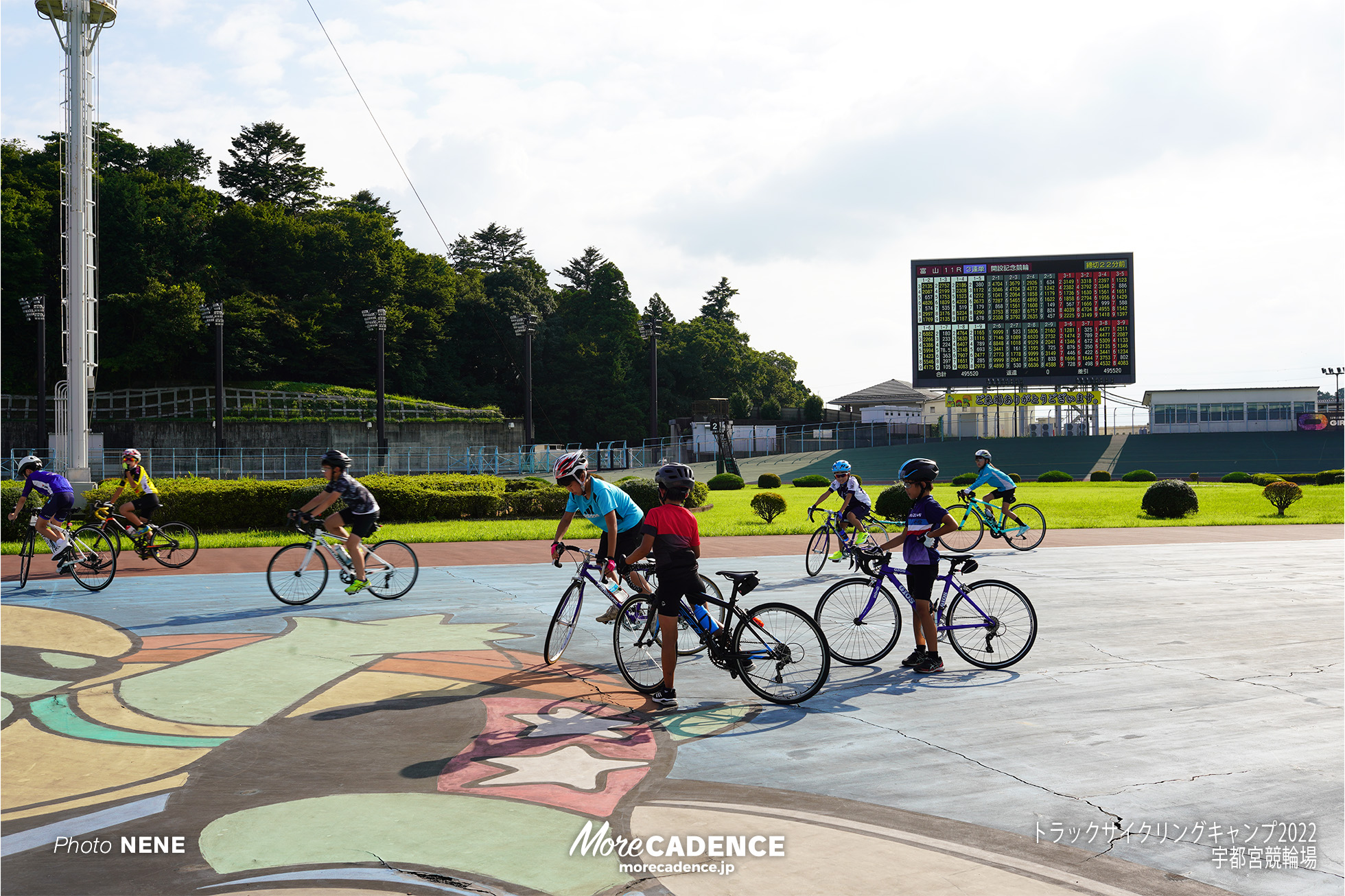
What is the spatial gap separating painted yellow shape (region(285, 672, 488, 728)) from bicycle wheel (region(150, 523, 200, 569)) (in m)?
9.00

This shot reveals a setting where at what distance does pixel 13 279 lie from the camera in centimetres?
5269

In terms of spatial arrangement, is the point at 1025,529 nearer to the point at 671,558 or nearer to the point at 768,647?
the point at 768,647

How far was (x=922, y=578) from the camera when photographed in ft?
25.7

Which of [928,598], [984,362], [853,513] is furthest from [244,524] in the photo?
[984,362]

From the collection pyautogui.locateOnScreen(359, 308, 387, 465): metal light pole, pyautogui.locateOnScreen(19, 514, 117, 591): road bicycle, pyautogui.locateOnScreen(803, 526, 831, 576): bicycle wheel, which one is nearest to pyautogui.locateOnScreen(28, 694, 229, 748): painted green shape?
pyautogui.locateOnScreen(19, 514, 117, 591): road bicycle

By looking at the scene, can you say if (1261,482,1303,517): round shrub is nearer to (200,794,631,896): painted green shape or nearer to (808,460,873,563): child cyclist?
(808,460,873,563): child cyclist

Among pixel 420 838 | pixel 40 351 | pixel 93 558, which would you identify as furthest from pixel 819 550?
pixel 40 351

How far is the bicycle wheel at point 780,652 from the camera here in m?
6.92

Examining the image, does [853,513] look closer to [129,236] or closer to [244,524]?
[244,524]

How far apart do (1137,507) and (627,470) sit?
79.6 ft

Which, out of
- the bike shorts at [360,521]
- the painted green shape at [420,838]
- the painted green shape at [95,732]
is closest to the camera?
the painted green shape at [420,838]

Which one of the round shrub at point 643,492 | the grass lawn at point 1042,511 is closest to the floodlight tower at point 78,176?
the grass lawn at point 1042,511

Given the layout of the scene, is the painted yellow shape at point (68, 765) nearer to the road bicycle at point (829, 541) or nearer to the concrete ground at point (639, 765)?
the concrete ground at point (639, 765)

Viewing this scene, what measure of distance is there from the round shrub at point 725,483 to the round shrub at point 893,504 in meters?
Result: 17.3
